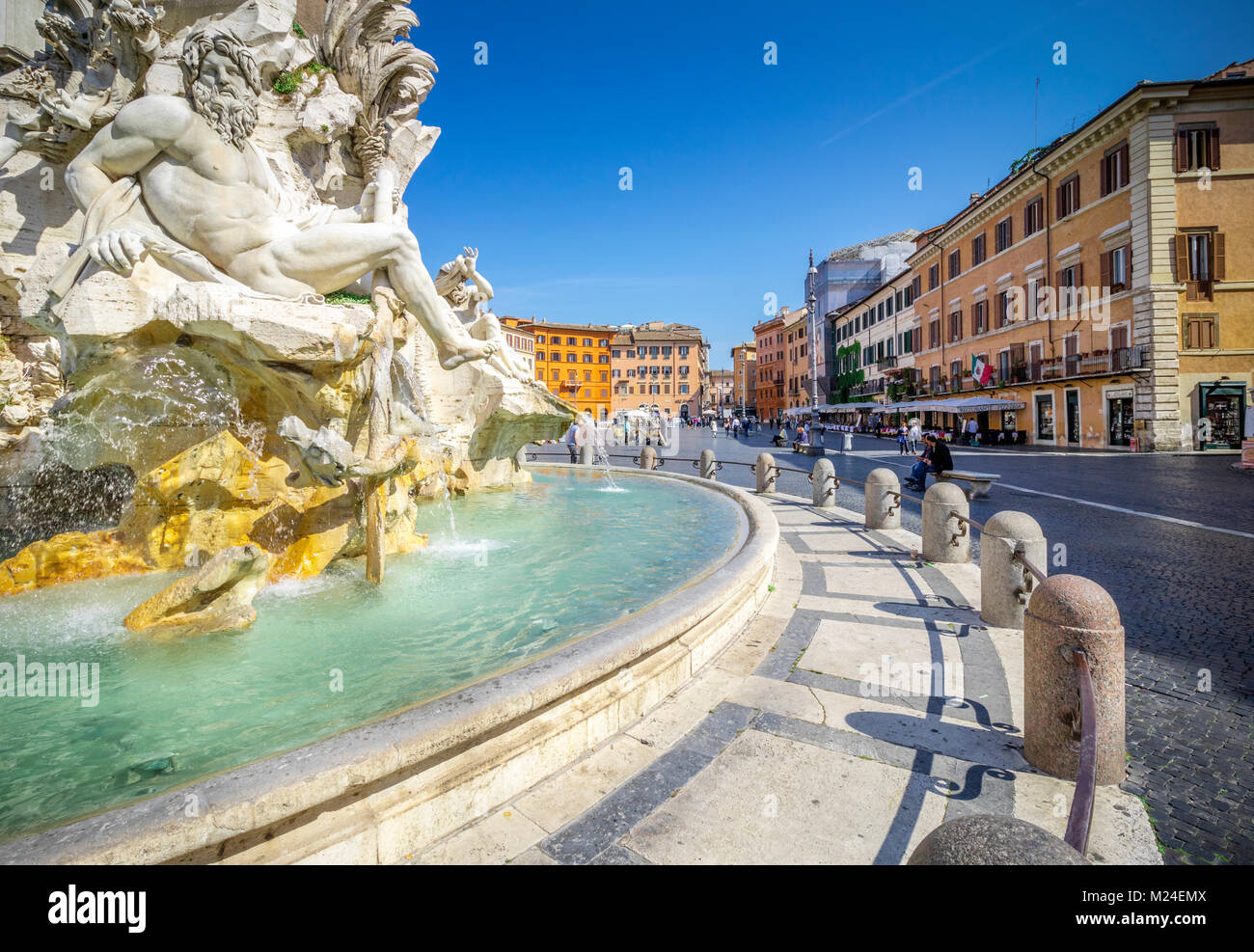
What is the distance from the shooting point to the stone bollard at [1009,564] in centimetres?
441

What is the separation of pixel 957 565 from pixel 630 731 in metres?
4.84

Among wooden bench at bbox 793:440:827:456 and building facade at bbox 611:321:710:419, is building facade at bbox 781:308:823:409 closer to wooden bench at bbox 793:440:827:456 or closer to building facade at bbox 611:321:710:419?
building facade at bbox 611:321:710:419

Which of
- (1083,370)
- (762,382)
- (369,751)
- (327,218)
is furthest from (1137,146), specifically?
(762,382)

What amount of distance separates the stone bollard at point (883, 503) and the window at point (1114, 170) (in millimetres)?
26416

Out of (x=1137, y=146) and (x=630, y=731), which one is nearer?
(x=630, y=731)

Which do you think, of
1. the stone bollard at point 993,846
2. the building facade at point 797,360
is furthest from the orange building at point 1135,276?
the building facade at point 797,360

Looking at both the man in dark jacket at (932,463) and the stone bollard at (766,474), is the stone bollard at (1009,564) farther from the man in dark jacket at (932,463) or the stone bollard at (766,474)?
the stone bollard at (766,474)

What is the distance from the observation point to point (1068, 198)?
91.6ft

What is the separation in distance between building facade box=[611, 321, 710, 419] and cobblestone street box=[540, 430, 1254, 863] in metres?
78.0

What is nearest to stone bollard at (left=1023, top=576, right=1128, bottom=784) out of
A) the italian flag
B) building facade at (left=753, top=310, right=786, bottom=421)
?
the italian flag

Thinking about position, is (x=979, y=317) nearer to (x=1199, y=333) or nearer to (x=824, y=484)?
(x=1199, y=333)

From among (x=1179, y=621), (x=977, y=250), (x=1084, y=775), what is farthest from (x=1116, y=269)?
(x=1084, y=775)

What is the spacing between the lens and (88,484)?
5801 millimetres
